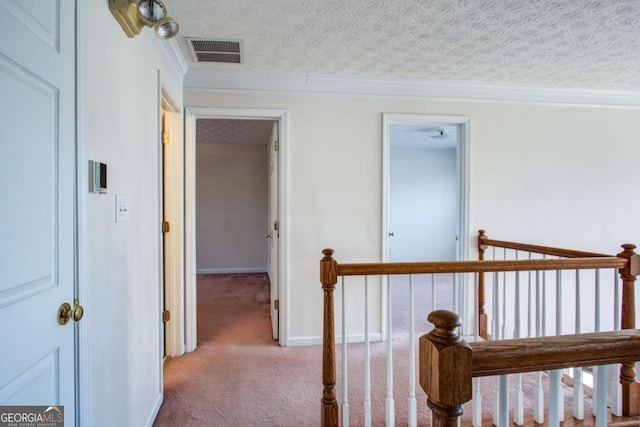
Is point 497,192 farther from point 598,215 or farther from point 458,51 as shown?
point 458,51

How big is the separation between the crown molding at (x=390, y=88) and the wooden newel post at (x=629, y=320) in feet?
5.49

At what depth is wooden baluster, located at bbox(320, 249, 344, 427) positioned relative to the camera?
153cm

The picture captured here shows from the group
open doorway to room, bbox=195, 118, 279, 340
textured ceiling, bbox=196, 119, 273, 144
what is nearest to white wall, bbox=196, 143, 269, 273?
open doorway to room, bbox=195, 118, 279, 340

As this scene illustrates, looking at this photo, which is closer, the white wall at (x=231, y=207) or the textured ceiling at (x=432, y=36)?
the textured ceiling at (x=432, y=36)

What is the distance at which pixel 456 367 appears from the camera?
24.8 inches

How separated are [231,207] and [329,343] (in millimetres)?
4172

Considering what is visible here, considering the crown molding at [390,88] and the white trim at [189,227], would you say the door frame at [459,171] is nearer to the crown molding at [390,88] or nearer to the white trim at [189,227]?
the crown molding at [390,88]

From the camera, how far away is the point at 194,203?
2537 mm

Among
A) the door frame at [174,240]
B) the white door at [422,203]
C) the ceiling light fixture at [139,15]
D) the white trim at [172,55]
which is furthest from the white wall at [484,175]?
the white door at [422,203]

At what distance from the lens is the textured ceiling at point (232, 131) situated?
399cm

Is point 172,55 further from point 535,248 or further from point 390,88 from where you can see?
point 535,248

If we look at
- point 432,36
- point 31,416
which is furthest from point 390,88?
point 31,416

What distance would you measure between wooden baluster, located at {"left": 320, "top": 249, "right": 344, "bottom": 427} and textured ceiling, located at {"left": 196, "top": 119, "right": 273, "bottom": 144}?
2.66 metres

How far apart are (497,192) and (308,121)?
1.87 metres
